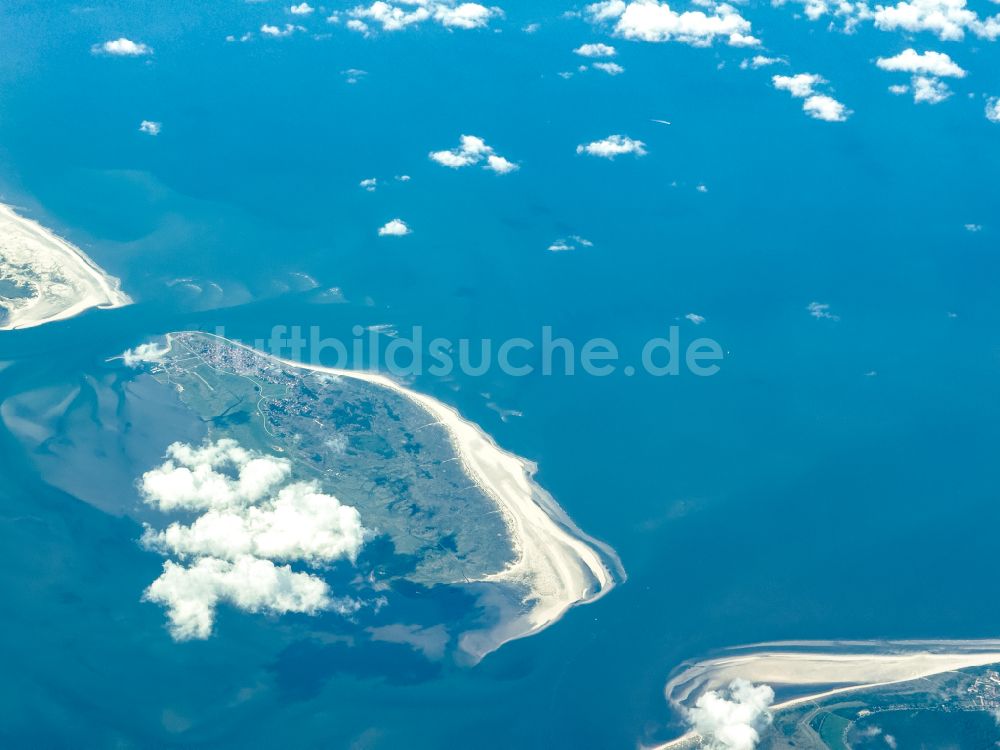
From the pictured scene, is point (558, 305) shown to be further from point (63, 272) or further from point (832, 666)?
point (63, 272)

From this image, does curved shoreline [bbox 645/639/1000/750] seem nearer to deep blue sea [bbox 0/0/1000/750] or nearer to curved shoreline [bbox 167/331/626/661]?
deep blue sea [bbox 0/0/1000/750]

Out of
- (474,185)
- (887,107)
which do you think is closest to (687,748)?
(474,185)

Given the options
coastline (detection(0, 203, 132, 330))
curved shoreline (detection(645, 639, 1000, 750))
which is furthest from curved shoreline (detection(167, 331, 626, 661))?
coastline (detection(0, 203, 132, 330))

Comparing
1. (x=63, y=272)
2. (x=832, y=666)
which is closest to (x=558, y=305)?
(x=832, y=666)

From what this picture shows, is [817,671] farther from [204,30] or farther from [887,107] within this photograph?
[204,30]

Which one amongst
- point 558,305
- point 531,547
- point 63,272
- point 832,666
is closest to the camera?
point 832,666

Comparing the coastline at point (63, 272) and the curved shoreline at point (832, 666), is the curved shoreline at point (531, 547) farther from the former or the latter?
the coastline at point (63, 272)

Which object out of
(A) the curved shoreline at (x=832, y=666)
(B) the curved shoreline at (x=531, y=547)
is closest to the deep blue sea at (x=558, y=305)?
(B) the curved shoreline at (x=531, y=547)
